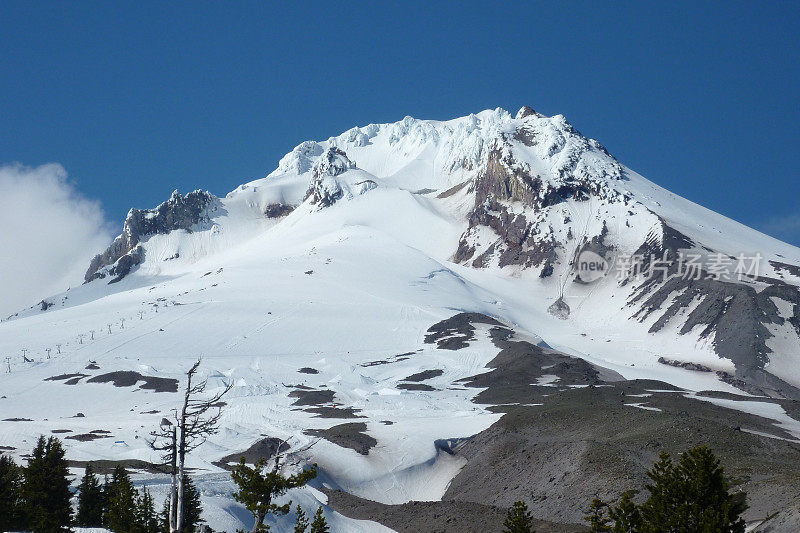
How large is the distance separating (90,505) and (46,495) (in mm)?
4960

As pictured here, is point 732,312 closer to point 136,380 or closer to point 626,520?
point 136,380

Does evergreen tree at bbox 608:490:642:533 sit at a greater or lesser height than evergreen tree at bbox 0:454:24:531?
greater

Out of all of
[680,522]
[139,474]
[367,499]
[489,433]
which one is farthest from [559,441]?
[680,522]

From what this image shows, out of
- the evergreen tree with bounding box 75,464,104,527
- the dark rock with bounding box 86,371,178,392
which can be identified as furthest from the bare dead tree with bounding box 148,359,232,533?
the dark rock with bounding box 86,371,178,392

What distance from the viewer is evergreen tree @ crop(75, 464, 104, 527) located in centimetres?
4153

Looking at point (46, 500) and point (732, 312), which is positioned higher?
point (732, 312)

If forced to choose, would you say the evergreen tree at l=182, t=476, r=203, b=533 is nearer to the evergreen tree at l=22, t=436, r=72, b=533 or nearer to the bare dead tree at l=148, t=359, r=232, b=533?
the evergreen tree at l=22, t=436, r=72, b=533

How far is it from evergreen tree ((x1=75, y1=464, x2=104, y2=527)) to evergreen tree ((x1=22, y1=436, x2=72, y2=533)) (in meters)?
2.59

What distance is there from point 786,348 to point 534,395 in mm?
73764

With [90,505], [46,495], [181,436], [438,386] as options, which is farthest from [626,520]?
[438,386]

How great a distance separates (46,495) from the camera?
37.6 m

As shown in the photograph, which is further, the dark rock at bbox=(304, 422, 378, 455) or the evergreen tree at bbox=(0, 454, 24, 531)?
the dark rock at bbox=(304, 422, 378, 455)

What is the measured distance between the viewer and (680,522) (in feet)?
75.4

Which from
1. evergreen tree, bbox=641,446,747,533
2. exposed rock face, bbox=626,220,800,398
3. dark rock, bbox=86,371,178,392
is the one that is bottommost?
dark rock, bbox=86,371,178,392
